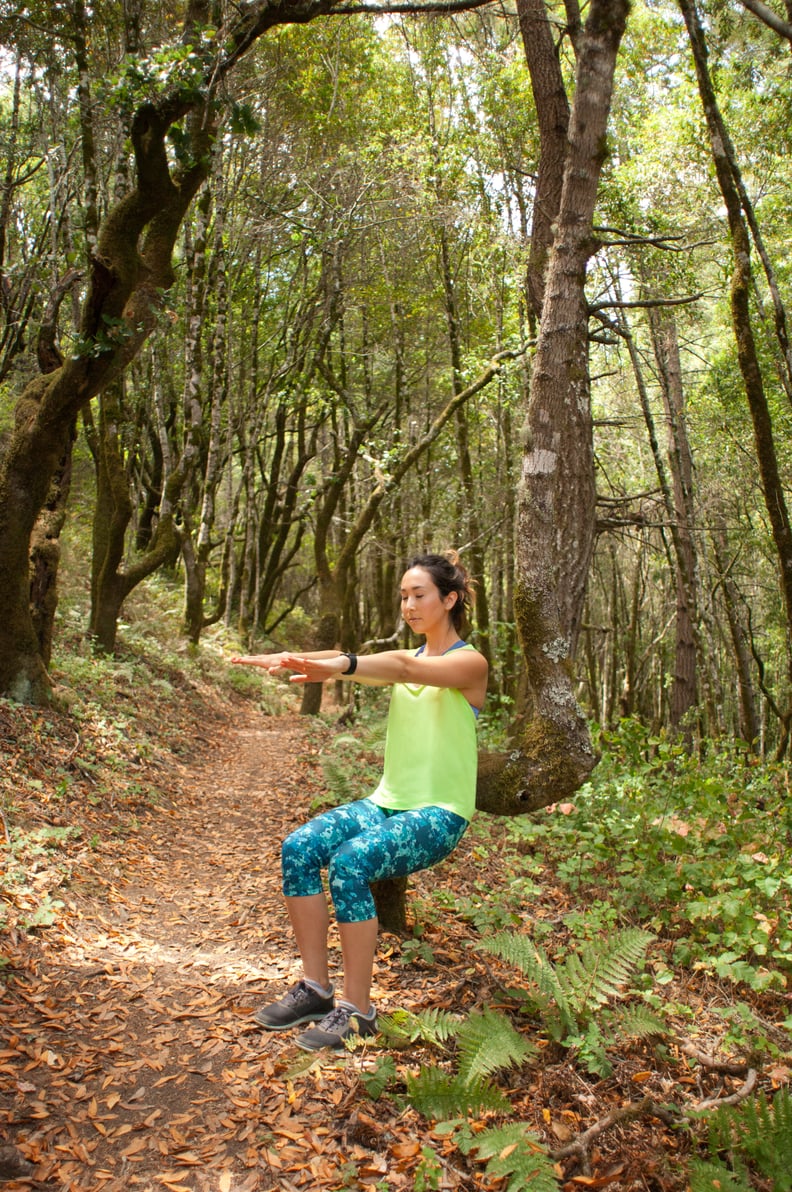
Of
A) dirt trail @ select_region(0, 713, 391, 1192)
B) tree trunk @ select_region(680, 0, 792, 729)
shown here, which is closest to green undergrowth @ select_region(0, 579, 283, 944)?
dirt trail @ select_region(0, 713, 391, 1192)

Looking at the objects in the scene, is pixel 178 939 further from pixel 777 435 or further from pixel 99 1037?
pixel 777 435

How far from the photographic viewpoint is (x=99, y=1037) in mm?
3400

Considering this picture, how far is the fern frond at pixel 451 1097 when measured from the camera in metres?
2.77

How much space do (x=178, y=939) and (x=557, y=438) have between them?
142 inches

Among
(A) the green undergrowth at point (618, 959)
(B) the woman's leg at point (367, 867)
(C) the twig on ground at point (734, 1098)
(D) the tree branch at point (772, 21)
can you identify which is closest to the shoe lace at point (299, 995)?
(B) the woman's leg at point (367, 867)

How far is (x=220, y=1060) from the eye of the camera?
3260mm

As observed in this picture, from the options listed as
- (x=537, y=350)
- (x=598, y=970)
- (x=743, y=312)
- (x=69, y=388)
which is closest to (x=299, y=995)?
(x=598, y=970)

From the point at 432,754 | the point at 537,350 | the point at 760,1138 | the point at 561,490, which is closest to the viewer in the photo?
the point at 760,1138

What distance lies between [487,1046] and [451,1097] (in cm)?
22

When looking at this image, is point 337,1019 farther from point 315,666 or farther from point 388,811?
point 315,666

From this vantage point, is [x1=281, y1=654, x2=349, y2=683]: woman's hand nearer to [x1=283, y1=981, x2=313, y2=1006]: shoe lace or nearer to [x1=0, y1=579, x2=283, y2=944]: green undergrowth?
[x1=283, y1=981, x2=313, y2=1006]: shoe lace

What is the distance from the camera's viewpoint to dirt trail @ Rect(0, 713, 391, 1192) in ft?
8.84

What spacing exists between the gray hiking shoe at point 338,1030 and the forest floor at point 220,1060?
0.18ft

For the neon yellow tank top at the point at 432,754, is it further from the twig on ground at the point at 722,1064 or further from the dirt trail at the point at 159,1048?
the twig on ground at the point at 722,1064
